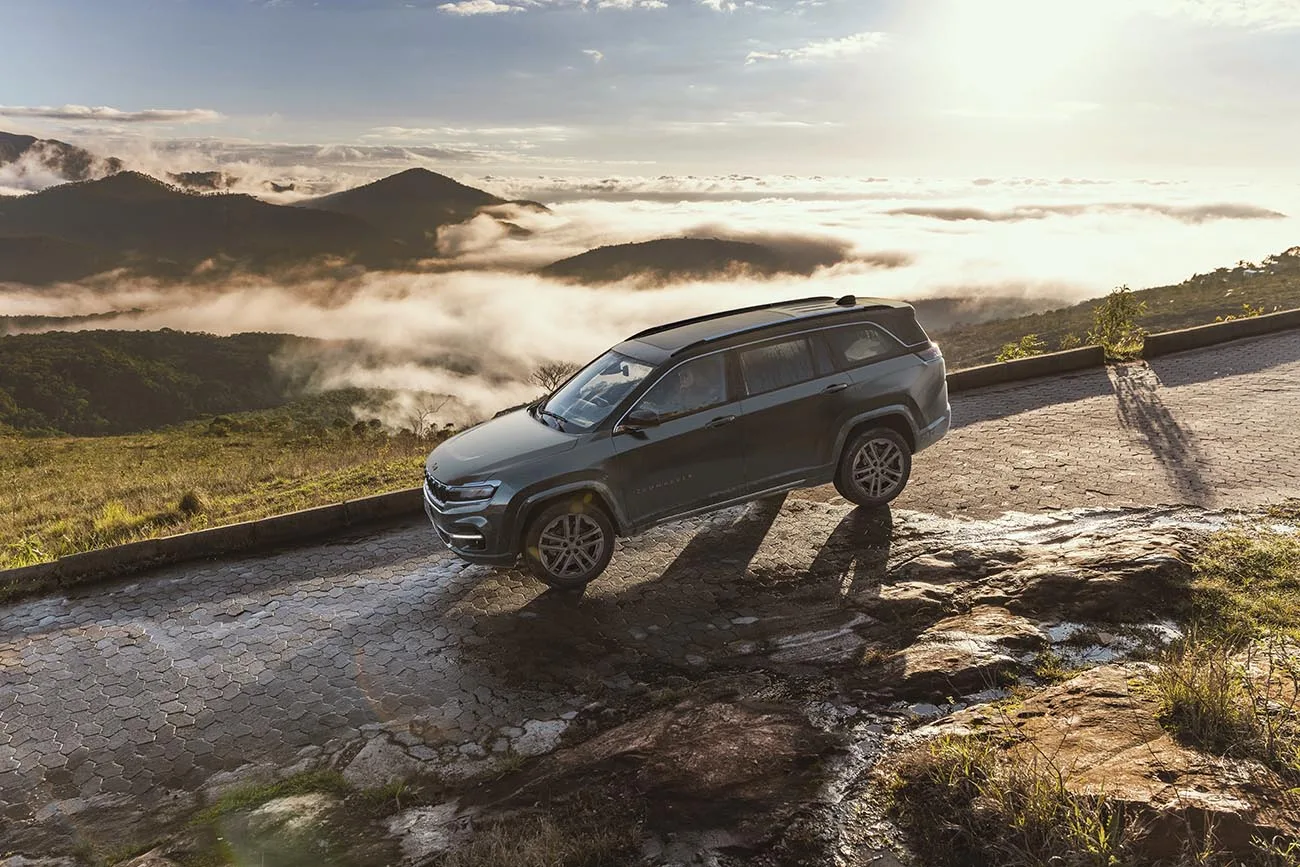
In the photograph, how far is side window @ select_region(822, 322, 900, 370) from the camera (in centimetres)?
772

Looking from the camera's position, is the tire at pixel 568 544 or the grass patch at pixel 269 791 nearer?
the grass patch at pixel 269 791

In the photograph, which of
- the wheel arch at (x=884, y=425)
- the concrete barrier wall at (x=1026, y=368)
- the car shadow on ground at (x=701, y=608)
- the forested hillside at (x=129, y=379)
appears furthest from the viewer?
the forested hillside at (x=129, y=379)

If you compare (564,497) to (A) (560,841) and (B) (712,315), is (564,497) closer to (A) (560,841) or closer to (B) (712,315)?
(B) (712,315)

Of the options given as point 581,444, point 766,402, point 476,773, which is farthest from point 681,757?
point 766,402

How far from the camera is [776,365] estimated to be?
24.6 feet

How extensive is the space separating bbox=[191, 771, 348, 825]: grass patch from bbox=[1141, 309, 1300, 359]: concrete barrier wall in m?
13.4

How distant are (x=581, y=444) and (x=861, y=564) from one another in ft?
8.23

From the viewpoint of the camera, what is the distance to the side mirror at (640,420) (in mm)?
6914

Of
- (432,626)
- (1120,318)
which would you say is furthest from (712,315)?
(1120,318)

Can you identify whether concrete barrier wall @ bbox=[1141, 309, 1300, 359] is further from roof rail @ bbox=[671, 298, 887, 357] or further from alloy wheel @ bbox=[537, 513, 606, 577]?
alloy wheel @ bbox=[537, 513, 606, 577]

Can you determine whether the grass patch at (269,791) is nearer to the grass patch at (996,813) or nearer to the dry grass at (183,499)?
the grass patch at (996,813)

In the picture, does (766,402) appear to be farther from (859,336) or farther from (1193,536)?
(1193,536)

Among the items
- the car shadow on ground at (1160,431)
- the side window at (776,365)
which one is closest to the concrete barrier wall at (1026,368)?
the car shadow on ground at (1160,431)

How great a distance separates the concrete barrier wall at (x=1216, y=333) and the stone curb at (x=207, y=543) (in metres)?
11.6
